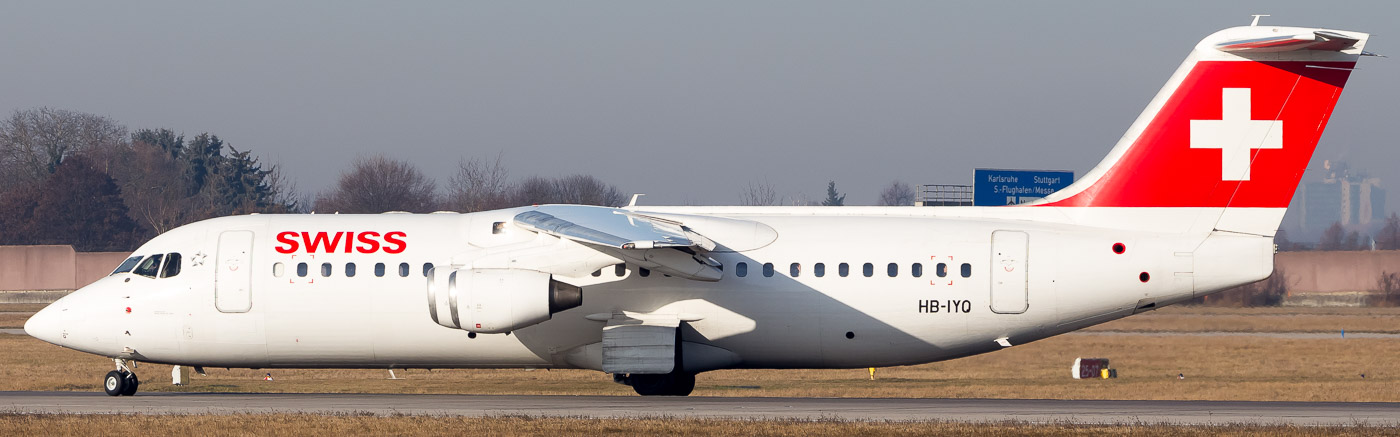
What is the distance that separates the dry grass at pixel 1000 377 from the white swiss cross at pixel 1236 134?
309 inches

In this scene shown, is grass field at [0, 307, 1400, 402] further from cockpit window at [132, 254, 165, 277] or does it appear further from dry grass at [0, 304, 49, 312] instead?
dry grass at [0, 304, 49, 312]

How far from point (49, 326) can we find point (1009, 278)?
1440 centimetres

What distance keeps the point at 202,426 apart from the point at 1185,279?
1348cm

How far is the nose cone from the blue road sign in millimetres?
40809

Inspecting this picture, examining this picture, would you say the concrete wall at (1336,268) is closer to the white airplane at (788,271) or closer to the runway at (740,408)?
the white airplane at (788,271)

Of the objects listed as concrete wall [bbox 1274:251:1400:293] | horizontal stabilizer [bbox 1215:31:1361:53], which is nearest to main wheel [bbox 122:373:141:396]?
horizontal stabilizer [bbox 1215:31:1361:53]

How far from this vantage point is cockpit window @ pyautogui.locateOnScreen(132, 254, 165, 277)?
2303 cm

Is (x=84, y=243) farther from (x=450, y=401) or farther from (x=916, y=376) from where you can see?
(x=450, y=401)

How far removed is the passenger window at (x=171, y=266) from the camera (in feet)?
75.2

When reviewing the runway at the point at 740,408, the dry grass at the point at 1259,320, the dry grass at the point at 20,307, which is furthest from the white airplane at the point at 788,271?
the dry grass at the point at 20,307

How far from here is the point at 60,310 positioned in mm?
23062

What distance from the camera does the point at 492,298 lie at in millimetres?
20688

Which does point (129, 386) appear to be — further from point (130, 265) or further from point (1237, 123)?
point (1237, 123)

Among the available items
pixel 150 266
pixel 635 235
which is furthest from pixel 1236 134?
pixel 150 266
